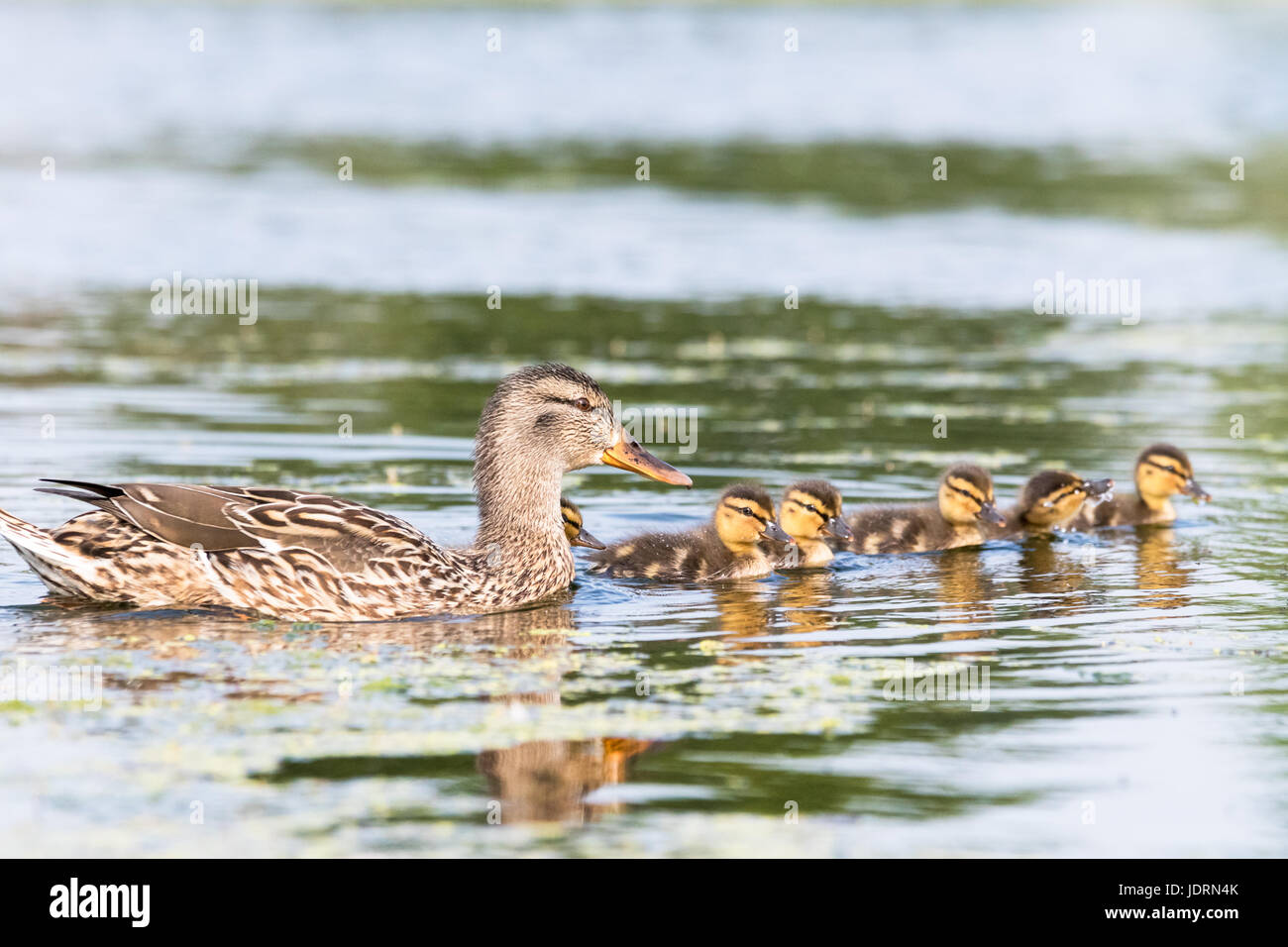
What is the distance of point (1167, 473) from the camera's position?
1145 centimetres

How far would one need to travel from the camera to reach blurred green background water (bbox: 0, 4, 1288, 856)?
248 inches

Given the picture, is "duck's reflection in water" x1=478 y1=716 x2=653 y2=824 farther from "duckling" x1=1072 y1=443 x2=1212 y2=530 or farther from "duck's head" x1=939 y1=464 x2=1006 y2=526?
"duckling" x1=1072 y1=443 x2=1212 y2=530

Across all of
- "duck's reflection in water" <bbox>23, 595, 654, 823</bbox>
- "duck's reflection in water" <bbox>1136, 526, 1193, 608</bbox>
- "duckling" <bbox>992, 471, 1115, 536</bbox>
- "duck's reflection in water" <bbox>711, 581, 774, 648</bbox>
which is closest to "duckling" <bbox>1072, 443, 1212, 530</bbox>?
"duck's reflection in water" <bbox>1136, 526, 1193, 608</bbox>

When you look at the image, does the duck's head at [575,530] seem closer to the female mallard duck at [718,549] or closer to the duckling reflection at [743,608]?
the female mallard duck at [718,549]

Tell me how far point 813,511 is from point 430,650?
9.36 ft

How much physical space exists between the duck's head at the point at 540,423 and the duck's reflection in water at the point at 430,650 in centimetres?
70

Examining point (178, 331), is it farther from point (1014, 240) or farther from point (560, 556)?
point (1014, 240)

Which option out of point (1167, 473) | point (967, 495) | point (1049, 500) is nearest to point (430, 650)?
point (967, 495)

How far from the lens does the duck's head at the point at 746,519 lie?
9.77 meters

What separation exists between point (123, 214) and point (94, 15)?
33.9 m

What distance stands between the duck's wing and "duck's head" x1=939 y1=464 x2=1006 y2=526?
348cm
